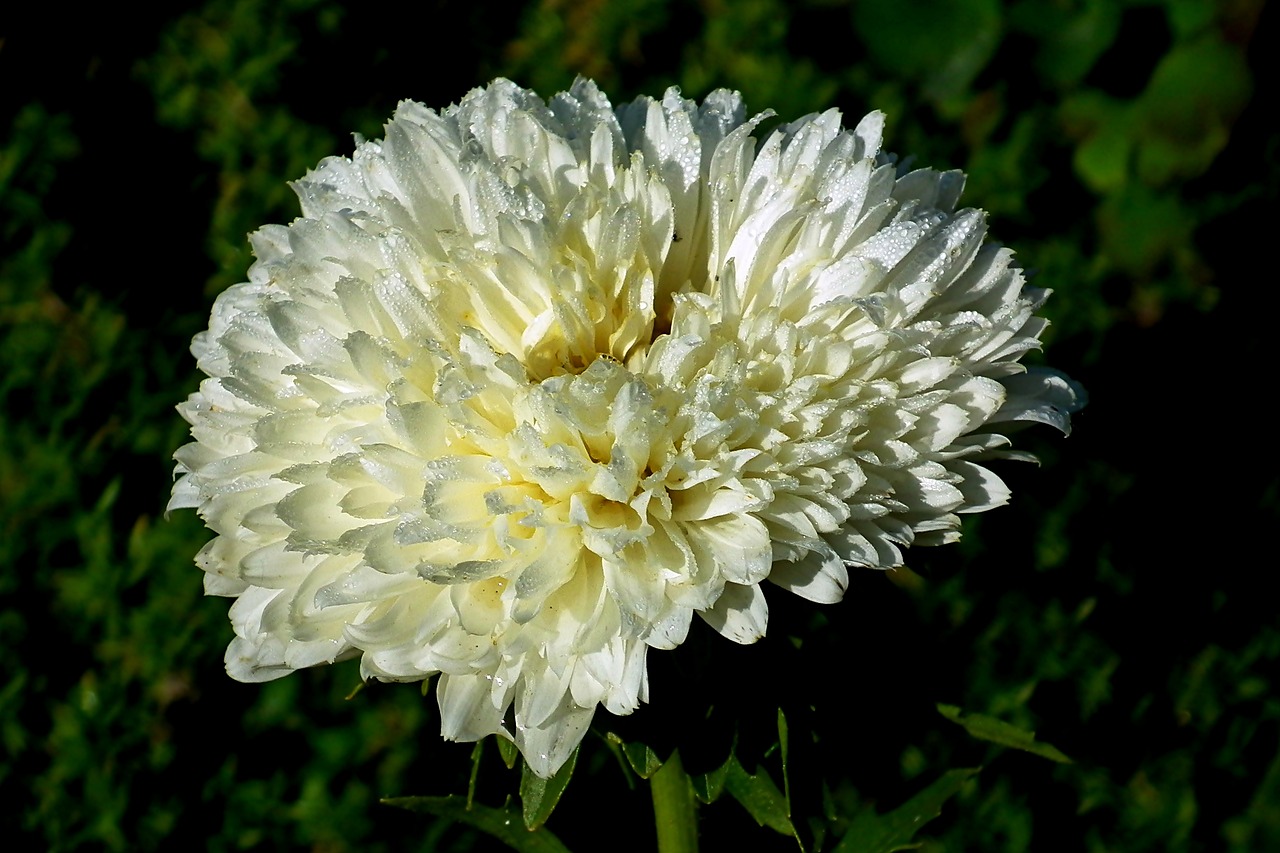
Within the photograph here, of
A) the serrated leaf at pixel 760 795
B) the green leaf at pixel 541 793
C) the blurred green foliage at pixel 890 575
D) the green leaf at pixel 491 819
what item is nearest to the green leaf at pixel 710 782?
the serrated leaf at pixel 760 795

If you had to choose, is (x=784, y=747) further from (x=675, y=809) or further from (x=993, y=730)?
(x=993, y=730)

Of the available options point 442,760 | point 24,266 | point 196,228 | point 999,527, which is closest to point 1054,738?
point 999,527

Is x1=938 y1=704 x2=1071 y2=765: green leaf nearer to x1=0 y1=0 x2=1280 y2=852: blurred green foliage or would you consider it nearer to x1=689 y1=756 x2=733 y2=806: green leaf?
x1=0 y1=0 x2=1280 y2=852: blurred green foliage

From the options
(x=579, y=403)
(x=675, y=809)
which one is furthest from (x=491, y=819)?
(x=579, y=403)

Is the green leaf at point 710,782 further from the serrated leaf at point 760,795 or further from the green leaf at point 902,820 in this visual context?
the green leaf at point 902,820

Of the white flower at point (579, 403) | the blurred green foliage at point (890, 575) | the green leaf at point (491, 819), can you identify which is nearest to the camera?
the white flower at point (579, 403)

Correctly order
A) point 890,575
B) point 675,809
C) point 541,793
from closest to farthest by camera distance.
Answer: point 541,793, point 675,809, point 890,575

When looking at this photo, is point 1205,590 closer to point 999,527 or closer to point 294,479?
point 999,527
